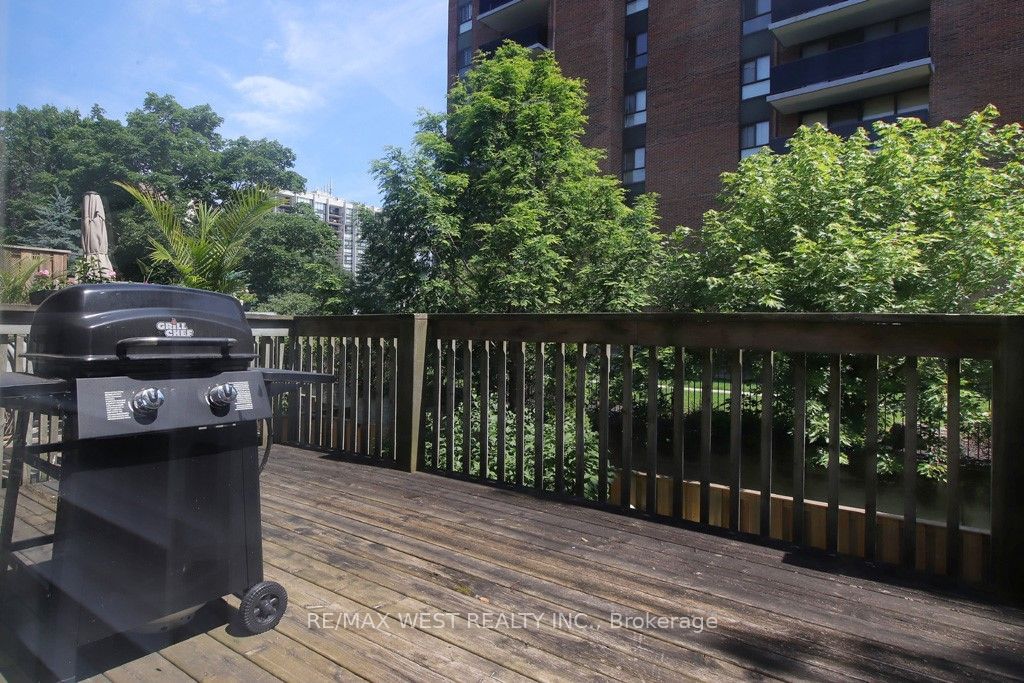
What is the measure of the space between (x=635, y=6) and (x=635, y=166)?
17.0 ft

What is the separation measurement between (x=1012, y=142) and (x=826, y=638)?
10385 millimetres

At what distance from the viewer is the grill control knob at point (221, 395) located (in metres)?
1.45

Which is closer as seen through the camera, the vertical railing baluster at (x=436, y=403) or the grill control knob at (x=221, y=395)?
the grill control knob at (x=221, y=395)

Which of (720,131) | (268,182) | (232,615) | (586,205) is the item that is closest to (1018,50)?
(720,131)

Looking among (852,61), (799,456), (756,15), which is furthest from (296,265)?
(756,15)

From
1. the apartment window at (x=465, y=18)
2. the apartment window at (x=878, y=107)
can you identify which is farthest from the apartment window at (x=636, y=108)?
the apartment window at (x=465, y=18)

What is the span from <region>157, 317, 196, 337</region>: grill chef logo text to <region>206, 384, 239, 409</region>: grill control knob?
0.14m

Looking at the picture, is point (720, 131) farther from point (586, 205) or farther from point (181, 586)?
point (181, 586)

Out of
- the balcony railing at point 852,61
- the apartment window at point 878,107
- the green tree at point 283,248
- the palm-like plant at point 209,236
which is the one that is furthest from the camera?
the apartment window at point 878,107

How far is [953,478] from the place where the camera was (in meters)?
1.89

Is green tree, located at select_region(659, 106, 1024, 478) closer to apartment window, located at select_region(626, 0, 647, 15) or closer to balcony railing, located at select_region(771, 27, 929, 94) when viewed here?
balcony railing, located at select_region(771, 27, 929, 94)

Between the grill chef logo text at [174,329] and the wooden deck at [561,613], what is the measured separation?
0.73 m

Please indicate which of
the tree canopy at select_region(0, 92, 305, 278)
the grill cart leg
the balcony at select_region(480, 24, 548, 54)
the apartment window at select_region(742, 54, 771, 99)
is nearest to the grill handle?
the tree canopy at select_region(0, 92, 305, 278)

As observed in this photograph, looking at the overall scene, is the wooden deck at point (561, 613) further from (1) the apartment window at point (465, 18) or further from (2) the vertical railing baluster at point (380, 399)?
(1) the apartment window at point (465, 18)
